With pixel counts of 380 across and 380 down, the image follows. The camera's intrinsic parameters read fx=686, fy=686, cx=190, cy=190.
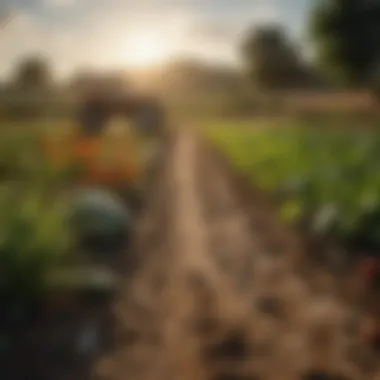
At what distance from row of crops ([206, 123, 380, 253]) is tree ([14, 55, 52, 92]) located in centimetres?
30

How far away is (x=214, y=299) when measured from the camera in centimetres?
116

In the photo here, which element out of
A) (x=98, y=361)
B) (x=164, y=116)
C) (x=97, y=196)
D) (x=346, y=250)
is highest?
(x=164, y=116)

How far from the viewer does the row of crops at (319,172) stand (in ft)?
3.91

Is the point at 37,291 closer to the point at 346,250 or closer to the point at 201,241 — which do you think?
the point at 201,241

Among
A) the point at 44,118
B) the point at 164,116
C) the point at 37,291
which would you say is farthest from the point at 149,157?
the point at 37,291

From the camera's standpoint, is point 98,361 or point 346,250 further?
point 346,250

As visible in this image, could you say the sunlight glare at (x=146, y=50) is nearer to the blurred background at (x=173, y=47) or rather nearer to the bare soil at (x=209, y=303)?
the blurred background at (x=173, y=47)

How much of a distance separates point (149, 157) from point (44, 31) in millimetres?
275

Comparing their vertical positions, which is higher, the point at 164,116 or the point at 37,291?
the point at 164,116

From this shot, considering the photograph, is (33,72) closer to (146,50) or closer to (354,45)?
(146,50)

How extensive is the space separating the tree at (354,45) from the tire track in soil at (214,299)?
262 millimetres

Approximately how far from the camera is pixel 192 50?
1149 mm

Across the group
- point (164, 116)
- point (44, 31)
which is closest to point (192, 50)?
point (164, 116)

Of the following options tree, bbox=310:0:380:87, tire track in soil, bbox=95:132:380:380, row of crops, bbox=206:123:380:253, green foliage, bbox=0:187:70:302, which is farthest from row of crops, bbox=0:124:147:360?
tree, bbox=310:0:380:87
